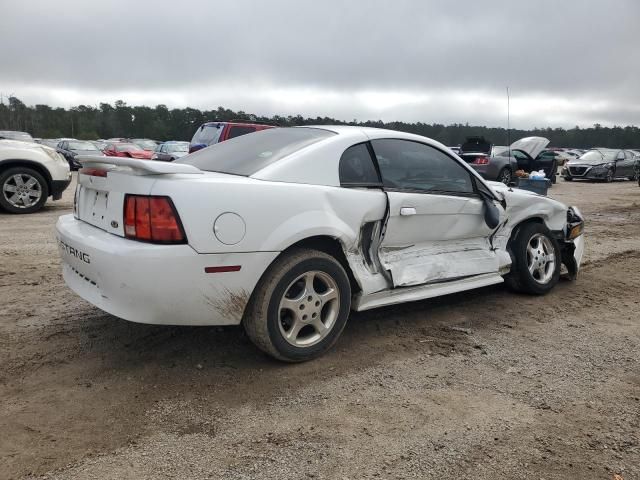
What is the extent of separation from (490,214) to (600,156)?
72.3ft

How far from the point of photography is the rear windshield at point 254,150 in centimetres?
342

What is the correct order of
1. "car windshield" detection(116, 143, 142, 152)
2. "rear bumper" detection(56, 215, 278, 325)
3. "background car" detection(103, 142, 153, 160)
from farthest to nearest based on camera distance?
"car windshield" detection(116, 143, 142, 152)
"background car" detection(103, 142, 153, 160)
"rear bumper" detection(56, 215, 278, 325)

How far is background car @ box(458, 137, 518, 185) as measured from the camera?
18531mm

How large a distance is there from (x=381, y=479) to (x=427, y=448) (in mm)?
337

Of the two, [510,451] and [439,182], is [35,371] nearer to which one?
[510,451]

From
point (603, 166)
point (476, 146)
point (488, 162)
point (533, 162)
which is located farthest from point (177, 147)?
point (603, 166)

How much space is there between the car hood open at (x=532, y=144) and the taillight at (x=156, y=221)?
53.9 feet

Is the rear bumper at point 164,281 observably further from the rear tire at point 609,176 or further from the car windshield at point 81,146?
the car windshield at point 81,146

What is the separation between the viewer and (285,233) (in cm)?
308

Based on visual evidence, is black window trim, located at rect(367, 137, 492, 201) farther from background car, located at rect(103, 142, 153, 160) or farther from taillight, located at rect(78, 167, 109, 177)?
background car, located at rect(103, 142, 153, 160)

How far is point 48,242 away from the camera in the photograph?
692cm

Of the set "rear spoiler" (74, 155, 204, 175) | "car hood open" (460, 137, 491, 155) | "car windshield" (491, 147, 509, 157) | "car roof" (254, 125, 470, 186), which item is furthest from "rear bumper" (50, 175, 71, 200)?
"car windshield" (491, 147, 509, 157)

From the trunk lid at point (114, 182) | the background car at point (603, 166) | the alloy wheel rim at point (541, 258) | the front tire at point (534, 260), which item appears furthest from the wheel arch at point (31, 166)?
the background car at point (603, 166)

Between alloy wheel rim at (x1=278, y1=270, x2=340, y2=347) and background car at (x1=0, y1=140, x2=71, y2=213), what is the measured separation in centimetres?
777
